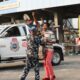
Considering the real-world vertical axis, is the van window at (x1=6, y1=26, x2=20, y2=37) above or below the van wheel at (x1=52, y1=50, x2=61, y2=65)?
above

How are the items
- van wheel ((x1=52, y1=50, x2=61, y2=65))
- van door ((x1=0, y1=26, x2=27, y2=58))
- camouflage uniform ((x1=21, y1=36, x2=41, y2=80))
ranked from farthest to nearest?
1. van wheel ((x1=52, y1=50, x2=61, y2=65))
2. van door ((x1=0, y1=26, x2=27, y2=58))
3. camouflage uniform ((x1=21, y1=36, x2=41, y2=80))

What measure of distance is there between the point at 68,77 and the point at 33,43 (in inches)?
107

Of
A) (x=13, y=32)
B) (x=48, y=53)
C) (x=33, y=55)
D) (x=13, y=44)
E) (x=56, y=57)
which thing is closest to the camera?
(x=33, y=55)

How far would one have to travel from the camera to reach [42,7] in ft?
99.0

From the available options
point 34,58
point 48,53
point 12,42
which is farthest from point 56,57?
point 34,58

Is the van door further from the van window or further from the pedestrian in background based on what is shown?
the pedestrian in background

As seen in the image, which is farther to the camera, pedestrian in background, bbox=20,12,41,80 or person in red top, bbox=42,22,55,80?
person in red top, bbox=42,22,55,80

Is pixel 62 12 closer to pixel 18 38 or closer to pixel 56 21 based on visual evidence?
pixel 56 21

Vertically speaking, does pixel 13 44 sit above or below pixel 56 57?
above

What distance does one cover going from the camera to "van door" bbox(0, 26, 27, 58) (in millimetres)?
16453

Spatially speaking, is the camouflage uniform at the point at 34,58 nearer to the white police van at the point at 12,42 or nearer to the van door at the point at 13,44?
the white police van at the point at 12,42

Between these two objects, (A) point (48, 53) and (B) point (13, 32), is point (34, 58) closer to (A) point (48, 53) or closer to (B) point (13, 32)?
(A) point (48, 53)

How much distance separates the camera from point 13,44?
1653 cm

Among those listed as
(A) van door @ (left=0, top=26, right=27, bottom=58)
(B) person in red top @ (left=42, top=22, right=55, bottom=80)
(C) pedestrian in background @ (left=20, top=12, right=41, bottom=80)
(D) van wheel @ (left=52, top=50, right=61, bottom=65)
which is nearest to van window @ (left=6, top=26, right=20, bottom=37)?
(A) van door @ (left=0, top=26, right=27, bottom=58)
